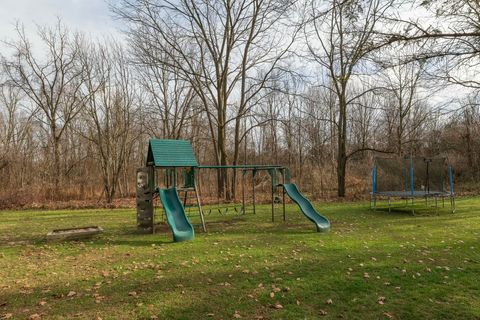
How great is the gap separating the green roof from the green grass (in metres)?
1.85

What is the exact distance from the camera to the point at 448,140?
28766 millimetres

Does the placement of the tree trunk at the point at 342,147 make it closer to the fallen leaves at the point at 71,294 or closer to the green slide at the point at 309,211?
the green slide at the point at 309,211

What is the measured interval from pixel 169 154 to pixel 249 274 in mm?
5196

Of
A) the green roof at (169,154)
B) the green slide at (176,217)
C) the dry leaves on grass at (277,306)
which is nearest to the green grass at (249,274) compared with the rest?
the dry leaves on grass at (277,306)

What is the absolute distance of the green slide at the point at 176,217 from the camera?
25.9 ft

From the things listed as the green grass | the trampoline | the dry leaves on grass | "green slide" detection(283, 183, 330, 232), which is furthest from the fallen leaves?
the trampoline

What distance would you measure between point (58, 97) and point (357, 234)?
21018mm

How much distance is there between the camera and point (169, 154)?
31.3ft

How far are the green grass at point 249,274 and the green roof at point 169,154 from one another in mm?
1847

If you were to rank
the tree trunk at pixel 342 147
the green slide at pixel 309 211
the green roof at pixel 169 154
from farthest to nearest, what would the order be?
the tree trunk at pixel 342 147, the green roof at pixel 169 154, the green slide at pixel 309 211

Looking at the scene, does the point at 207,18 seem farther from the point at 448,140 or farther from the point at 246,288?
the point at 448,140

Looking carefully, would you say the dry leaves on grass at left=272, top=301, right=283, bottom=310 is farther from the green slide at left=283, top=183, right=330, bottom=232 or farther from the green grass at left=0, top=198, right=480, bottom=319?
the green slide at left=283, top=183, right=330, bottom=232

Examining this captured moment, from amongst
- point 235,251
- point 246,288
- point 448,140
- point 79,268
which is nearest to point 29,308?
point 79,268

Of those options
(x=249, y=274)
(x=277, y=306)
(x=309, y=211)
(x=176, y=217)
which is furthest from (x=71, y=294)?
(x=309, y=211)
